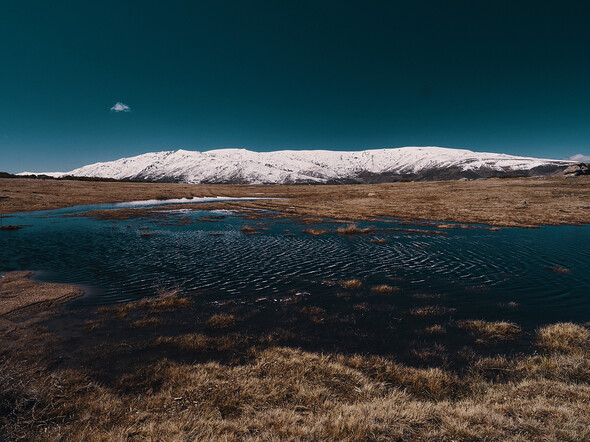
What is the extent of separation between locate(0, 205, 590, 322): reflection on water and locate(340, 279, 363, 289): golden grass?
1.62 ft

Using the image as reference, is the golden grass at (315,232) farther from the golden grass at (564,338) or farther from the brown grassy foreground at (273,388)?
the golden grass at (564,338)

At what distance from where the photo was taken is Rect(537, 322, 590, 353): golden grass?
10797 millimetres

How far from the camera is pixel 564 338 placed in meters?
11.5

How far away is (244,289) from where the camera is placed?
17969 millimetres

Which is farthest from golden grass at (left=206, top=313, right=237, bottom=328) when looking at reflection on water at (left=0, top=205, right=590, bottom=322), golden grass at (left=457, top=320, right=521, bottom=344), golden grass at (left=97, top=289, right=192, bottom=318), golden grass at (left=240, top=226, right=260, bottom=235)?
golden grass at (left=240, top=226, right=260, bottom=235)

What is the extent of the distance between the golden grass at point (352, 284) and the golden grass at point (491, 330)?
21.7 ft

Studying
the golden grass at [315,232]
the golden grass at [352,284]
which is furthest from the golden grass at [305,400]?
the golden grass at [315,232]

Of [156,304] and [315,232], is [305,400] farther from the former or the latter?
[315,232]

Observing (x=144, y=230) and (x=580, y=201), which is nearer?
(x=144, y=230)

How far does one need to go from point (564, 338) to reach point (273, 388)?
13.0 metres

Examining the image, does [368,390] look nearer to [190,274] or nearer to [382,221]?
[190,274]

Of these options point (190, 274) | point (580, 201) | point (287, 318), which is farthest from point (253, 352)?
point (580, 201)

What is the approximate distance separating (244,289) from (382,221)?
130 ft

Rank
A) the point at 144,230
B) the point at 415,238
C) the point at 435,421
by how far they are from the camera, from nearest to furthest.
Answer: the point at 435,421
the point at 415,238
the point at 144,230
